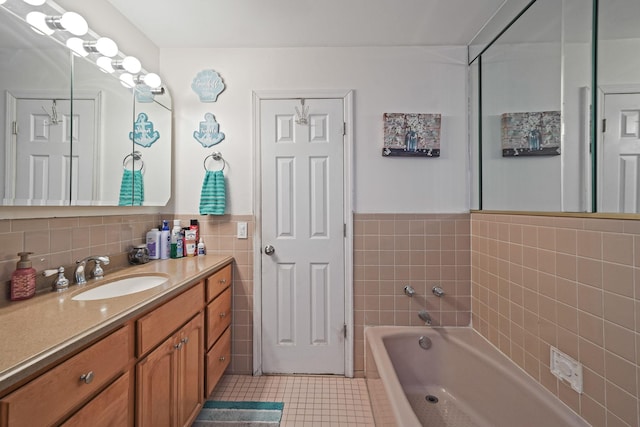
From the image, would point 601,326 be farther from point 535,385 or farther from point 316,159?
point 316,159

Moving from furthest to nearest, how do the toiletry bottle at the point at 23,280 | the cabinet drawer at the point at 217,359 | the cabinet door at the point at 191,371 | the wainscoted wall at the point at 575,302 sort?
the cabinet drawer at the point at 217,359, the cabinet door at the point at 191,371, the toiletry bottle at the point at 23,280, the wainscoted wall at the point at 575,302

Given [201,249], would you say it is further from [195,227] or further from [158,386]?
[158,386]

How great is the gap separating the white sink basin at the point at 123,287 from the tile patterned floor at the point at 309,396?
896 mm

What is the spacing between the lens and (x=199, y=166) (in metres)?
1.92

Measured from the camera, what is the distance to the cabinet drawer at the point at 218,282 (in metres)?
1.53

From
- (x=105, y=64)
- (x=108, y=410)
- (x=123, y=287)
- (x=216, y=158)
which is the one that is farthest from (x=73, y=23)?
(x=108, y=410)

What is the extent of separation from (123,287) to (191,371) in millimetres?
573

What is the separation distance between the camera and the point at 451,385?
65.1 inches

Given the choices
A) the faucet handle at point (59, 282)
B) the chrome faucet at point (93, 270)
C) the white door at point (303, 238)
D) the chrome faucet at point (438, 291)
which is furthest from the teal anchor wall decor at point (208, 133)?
the chrome faucet at point (438, 291)

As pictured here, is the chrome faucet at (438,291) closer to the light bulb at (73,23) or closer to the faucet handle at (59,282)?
the faucet handle at (59,282)

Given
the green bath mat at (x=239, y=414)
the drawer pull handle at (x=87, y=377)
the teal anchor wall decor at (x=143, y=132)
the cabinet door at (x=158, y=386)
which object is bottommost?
the green bath mat at (x=239, y=414)

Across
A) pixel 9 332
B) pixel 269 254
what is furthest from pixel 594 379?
pixel 9 332

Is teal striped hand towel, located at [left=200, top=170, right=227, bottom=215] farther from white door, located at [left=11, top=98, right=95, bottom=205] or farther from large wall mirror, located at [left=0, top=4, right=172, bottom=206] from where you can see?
white door, located at [left=11, top=98, right=95, bottom=205]

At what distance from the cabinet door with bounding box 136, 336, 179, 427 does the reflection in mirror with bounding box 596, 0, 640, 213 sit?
6.24ft
